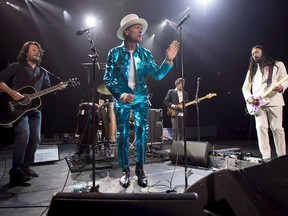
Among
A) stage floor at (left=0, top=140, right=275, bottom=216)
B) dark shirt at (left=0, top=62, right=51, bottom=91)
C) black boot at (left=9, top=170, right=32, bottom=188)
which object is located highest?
dark shirt at (left=0, top=62, right=51, bottom=91)

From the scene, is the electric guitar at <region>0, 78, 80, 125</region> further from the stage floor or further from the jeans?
the stage floor

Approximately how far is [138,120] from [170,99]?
12.6 ft

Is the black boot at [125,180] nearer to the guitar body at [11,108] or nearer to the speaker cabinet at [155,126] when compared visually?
the guitar body at [11,108]

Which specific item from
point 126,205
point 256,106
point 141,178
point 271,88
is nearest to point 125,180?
point 141,178

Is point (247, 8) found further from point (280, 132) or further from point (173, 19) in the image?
point (280, 132)

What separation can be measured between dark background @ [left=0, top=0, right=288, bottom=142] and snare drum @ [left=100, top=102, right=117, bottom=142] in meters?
3.47

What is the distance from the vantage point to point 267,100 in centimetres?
378

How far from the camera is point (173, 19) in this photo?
9.70 m

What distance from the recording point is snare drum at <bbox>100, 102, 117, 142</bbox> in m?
5.83

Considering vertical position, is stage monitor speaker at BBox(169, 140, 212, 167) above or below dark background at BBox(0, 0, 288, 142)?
below

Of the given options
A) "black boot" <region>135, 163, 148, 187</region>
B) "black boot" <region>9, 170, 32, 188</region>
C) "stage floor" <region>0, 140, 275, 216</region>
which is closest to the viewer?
"stage floor" <region>0, 140, 275, 216</region>

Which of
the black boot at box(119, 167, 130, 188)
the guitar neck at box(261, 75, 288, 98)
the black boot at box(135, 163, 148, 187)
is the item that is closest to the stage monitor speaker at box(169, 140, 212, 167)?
the guitar neck at box(261, 75, 288, 98)

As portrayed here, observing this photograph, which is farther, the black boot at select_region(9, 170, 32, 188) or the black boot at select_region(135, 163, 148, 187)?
the black boot at select_region(9, 170, 32, 188)

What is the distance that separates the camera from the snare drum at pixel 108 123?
19.1 ft
